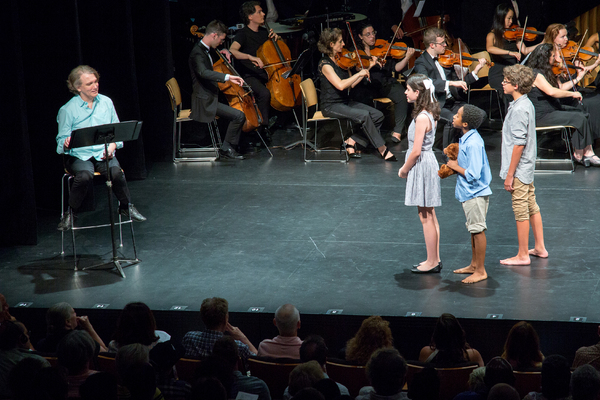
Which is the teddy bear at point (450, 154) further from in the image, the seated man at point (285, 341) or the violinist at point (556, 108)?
the violinist at point (556, 108)

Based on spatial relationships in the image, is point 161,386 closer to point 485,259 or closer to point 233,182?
point 485,259

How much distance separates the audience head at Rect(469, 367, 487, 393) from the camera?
9.27 ft

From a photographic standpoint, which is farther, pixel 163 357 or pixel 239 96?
pixel 239 96

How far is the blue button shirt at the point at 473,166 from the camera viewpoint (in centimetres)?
444

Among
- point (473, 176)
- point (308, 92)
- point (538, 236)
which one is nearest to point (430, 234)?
point (473, 176)

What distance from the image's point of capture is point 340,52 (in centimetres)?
778

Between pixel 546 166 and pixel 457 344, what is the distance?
14.2ft

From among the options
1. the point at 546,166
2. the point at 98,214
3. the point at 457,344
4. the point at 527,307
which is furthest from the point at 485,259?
the point at 98,214

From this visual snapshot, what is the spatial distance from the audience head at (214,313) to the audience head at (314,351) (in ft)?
1.57

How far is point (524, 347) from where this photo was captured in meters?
3.20

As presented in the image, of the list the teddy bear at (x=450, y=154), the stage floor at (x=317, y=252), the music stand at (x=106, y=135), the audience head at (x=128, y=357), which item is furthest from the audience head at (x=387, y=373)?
the music stand at (x=106, y=135)

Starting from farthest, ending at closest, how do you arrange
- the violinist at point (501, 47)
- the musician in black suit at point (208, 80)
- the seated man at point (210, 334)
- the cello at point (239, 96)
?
1. the violinist at point (501, 47)
2. the cello at point (239, 96)
3. the musician in black suit at point (208, 80)
4. the seated man at point (210, 334)

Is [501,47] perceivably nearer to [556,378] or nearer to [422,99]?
[422,99]

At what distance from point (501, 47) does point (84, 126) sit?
5002 mm
